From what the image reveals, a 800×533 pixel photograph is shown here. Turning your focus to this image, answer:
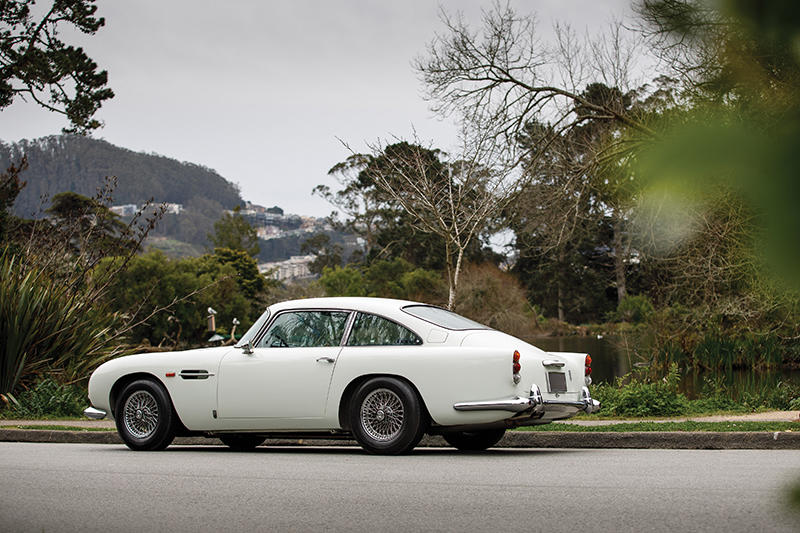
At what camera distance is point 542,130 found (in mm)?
21438

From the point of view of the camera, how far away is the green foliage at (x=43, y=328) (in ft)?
48.0

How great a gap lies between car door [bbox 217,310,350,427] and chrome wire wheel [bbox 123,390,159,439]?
0.86 m

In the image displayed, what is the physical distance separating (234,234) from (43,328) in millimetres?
102510

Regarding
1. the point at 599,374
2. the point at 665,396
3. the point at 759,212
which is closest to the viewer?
the point at 759,212

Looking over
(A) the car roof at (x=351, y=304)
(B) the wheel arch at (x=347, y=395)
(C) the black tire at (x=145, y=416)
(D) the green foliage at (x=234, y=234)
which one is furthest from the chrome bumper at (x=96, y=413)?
(D) the green foliage at (x=234, y=234)

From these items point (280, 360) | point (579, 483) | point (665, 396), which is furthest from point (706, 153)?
point (665, 396)

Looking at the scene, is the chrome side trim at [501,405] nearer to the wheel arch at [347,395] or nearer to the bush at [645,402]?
the wheel arch at [347,395]

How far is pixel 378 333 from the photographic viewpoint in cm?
940

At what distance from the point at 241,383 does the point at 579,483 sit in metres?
4.08

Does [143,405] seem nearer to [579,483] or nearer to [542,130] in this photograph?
[579,483]

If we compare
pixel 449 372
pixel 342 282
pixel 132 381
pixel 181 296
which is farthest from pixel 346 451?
pixel 181 296

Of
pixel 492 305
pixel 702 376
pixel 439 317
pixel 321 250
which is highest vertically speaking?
pixel 321 250

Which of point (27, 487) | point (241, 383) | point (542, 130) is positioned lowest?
point (27, 487)

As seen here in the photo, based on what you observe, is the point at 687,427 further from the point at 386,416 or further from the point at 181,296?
the point at 181,296
